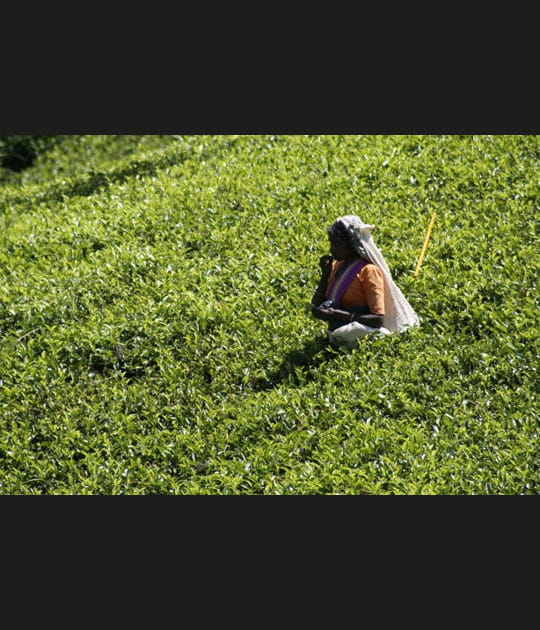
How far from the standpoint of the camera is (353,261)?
9.27m

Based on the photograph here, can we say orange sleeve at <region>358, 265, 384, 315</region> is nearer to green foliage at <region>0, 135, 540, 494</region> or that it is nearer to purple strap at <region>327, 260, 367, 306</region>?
purple strap at <region>327, 260, 367, 306</region>

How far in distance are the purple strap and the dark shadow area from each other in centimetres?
48

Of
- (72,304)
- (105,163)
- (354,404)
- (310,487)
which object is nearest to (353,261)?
(354,404)

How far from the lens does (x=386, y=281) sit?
30.5 ft

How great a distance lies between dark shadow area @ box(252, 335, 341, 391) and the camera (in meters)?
9.36

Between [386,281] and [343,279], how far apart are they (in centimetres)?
→ 36

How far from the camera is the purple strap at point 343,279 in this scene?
9.23 m

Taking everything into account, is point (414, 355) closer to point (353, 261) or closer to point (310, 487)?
point (353, 261)

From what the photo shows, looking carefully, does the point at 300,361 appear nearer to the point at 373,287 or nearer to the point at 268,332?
the point at 268,332

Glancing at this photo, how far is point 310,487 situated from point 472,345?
218 centimetres

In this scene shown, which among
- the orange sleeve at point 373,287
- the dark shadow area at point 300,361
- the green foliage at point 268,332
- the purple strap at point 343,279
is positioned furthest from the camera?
the dark shadow area at point 300,361

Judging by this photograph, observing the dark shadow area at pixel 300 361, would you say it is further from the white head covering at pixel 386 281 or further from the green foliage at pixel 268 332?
the white head covering at pixel 386 281

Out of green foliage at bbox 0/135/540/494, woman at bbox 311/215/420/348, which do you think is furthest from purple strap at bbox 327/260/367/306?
green foliage at bbox 0/135/540/494

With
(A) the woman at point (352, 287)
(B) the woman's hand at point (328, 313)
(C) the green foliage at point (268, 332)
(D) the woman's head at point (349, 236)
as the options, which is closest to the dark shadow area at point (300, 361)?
(C) the green foliage at point (268, 332)
